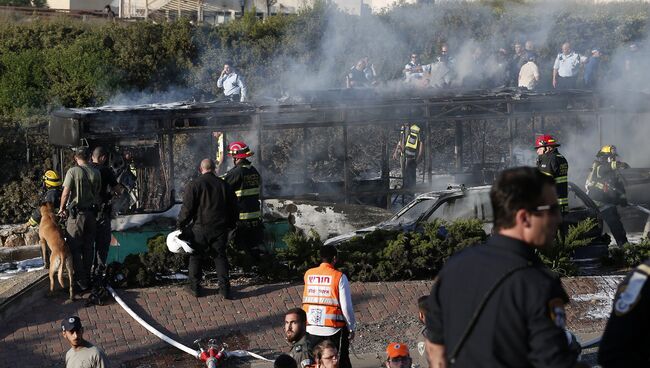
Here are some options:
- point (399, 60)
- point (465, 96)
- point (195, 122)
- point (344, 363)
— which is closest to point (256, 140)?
point (195, 122)

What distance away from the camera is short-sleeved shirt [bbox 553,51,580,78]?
2100 cm

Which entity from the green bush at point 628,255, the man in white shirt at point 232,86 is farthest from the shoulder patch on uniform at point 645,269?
the man in white shirt at point 232,86

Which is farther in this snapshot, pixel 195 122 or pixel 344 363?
pixel 195 122

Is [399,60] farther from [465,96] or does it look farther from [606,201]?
[606,201]

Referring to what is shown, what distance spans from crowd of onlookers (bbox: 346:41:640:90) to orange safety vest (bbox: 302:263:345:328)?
12783 millimetres

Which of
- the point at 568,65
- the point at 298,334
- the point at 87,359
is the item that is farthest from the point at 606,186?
the point at 87,359

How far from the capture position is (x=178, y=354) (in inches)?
370

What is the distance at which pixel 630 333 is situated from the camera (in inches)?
139

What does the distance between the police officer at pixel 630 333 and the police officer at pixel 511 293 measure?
126 millimetres

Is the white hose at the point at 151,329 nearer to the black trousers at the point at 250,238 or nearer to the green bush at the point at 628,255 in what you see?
the black trousers at the point at 250,238

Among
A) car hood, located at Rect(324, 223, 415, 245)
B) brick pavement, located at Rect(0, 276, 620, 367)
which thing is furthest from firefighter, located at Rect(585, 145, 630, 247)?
brick pavement, located at Rect(0, 276, 620, 367)

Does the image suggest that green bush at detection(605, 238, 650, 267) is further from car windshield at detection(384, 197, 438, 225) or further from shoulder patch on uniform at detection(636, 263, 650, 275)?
shoulder patch on uniform at detection(636, 263, 650, 275)

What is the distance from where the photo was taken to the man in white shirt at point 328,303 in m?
7.38

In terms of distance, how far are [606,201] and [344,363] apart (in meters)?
7.83
